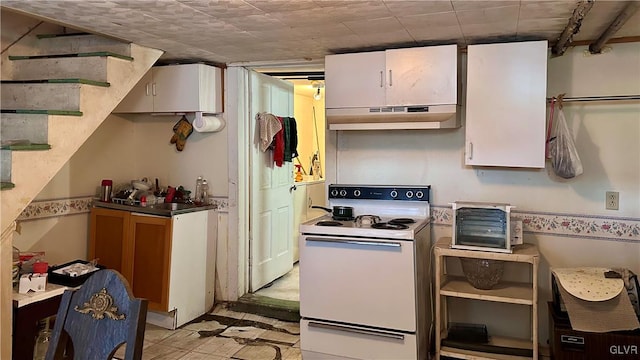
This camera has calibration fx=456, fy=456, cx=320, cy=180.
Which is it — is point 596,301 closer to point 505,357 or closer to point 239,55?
point 505,357

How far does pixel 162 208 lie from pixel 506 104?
252cm

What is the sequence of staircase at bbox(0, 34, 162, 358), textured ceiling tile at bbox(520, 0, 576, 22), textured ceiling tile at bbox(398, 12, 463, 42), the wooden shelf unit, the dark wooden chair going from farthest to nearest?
the wooden shelf unit, textured ceiling tile at bbox(398, 12, 463, 42), staircase at bbox(0, 34, 162, 358), textured ceiling tile at bbox(520, 0, 576, 22), the dark wooden chair

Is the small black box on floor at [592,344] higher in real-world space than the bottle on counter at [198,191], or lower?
lower

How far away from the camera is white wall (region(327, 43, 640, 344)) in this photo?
9.07ft

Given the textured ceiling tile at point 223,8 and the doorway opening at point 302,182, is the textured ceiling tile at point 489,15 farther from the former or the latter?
the doorway opening at point 302,182

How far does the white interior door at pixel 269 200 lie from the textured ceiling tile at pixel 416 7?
Result: 6.07ft

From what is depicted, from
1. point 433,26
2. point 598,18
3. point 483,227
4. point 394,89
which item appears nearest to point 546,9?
point 598,18

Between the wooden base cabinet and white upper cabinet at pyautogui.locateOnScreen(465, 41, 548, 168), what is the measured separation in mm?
2084

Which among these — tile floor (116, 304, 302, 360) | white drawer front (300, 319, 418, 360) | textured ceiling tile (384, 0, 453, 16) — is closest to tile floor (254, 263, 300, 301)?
tile floor (116, 304, 302, 360)

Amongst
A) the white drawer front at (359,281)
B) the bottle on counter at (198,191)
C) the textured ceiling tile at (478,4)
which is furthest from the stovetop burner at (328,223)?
the textured ceiling tile at (478,4)

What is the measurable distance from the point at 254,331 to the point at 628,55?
120 inches

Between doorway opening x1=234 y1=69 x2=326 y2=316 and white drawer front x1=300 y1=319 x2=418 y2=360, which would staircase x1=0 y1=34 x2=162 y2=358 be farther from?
white drawer front x1=300 y1=319 x2=418 y2=360

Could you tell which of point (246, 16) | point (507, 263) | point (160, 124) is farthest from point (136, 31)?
point (507, 263)

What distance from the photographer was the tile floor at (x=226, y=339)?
2957mm
